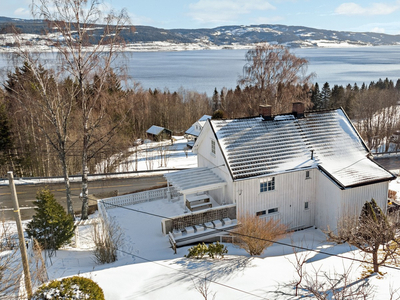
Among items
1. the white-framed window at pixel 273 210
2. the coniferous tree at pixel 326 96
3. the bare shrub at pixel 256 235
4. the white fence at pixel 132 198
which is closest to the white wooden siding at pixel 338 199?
the white-framed window at pixel 273 210

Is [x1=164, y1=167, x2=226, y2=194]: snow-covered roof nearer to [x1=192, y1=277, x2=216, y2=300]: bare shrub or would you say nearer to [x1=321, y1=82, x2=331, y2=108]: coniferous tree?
[x1=192, y1=277, x2=216, y2=300]: bare shrub

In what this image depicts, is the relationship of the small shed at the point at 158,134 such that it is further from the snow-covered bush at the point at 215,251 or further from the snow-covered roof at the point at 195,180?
the snow-covered bush at the point at 215,251

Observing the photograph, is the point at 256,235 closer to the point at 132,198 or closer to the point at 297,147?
the point at 297,147

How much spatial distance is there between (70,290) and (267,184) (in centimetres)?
1271

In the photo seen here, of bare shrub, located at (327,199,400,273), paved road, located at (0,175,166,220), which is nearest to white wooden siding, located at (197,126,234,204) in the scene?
bare shrub, located at (327,199,400,273)

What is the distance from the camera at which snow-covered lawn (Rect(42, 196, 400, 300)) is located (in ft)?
38.6

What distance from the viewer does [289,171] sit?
19172 mm

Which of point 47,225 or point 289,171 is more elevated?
point 289,171

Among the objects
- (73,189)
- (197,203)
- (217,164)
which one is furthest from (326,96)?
(197,203)

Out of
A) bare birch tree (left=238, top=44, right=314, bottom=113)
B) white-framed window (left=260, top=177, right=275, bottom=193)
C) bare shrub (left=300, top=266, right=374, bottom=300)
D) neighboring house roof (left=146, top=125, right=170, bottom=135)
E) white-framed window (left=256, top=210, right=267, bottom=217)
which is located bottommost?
neighboring house roof (left=146, top=125, right=170, bottom=135)

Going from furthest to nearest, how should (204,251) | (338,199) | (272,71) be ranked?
(272,71) → (338,199) → (204,251)

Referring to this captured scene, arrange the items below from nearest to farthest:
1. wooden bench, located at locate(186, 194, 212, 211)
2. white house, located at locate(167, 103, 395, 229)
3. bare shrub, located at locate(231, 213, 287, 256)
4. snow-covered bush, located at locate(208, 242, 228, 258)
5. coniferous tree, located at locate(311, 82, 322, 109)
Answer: snow-covered bush, located at locate(208, 242, 228, 258) → bare shrub, located at locate(231, 213, 287, 256) → white house, located at locate(167, 103, 395, 229) → wooden bench, located at locate(186, 194, 212, 211) → coniferous tree, located at locate(311, 82, 322, 109)

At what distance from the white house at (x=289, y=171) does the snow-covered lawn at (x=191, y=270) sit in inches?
86.8

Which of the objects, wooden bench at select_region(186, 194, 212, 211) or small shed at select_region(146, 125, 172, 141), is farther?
small shed at select_region(146, 125, 172, 141)
